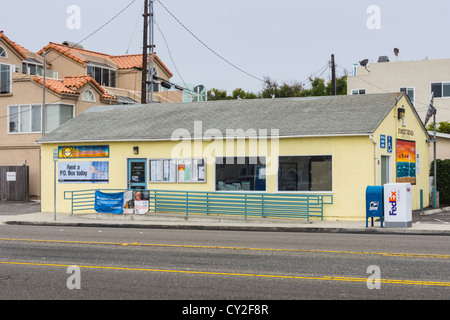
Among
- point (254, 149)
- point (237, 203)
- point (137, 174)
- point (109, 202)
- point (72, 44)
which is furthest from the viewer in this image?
point (72, 44)

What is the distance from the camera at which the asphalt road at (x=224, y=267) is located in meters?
9.12

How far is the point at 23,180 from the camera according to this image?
33969 mm

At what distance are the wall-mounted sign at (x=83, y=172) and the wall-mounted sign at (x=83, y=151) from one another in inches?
11.6

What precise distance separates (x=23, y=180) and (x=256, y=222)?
17.2 m

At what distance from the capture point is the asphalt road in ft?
29.9

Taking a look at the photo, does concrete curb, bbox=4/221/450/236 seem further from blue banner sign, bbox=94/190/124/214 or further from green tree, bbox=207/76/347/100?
green tree, bbox=207/76/347/100

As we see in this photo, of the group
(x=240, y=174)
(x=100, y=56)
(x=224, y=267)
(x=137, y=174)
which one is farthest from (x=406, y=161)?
(x=100, y=56)

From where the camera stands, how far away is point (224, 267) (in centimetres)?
1152

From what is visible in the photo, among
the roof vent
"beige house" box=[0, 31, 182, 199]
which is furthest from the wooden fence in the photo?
the roof vent

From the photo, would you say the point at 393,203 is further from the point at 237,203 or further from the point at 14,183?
the point at 14,183

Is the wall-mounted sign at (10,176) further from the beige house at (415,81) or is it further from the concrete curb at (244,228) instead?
the beige house at (415,81)

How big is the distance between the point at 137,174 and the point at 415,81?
29731mm

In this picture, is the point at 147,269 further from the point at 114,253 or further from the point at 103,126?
the point at 103,126

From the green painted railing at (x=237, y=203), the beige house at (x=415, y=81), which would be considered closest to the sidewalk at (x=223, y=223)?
the green painted railing at (x=237, y=203)
